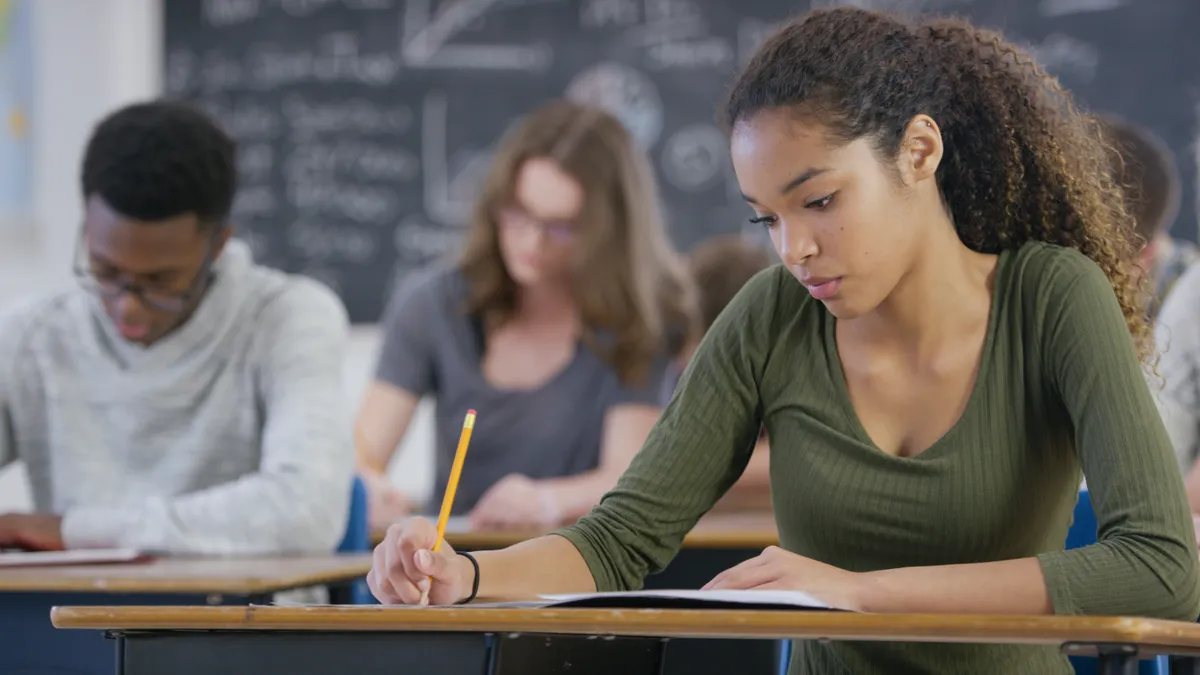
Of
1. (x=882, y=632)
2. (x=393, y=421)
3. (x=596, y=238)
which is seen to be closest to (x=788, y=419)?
(x=882, y=632)

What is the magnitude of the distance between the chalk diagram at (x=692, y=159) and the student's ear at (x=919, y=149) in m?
2.99

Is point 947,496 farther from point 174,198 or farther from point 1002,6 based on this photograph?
point 1002,6

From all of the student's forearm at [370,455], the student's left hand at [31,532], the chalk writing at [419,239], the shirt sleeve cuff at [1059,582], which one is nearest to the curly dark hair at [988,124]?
the shirt sleeve cuff at [1059,582]

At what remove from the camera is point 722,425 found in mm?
1502

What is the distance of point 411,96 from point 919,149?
10.7 feet

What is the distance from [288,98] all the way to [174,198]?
2367 millimetres

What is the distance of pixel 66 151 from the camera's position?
4.44 m

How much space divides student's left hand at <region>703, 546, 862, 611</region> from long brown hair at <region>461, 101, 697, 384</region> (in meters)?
1.82

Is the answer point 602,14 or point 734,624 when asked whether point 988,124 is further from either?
point 602,14

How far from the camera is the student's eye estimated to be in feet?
4.33

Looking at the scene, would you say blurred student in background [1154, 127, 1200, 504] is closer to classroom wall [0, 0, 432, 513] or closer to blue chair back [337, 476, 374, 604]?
blue chair back [337, 476, 374, 604]

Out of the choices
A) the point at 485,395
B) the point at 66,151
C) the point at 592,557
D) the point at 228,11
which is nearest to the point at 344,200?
the point at 228,11

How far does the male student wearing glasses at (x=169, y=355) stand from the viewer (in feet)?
7.31

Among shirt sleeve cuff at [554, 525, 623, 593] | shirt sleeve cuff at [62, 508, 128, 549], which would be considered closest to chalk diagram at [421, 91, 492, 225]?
shirt sleeve cuff at [62, 508, 128, 549]
